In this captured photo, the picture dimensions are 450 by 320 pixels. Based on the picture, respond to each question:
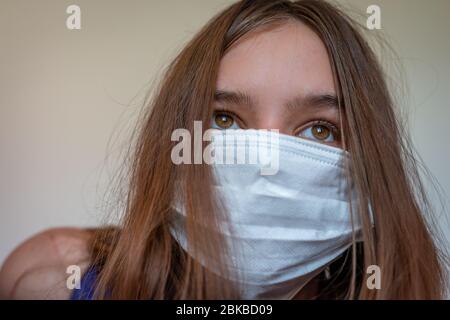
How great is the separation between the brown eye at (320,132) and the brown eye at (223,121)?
0.32 feet

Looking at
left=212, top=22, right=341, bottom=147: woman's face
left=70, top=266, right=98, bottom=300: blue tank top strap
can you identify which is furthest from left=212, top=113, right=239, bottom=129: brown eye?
left=70, top=266, right=98, bottom=300: blue tank top strap

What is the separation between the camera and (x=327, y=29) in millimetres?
634

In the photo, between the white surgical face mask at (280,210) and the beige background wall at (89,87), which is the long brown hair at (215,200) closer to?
the white surgical face mask at (280,210)

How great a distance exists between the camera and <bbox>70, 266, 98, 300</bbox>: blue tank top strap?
599 mm

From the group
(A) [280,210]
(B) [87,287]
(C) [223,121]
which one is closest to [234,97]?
(C) [223,121]

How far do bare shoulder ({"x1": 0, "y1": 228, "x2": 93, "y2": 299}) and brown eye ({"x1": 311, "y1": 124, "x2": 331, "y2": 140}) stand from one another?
1.14 feet

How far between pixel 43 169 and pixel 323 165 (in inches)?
19.7

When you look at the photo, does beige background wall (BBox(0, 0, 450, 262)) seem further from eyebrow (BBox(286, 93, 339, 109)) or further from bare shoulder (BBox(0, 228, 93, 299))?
eyebrow (BBox(286, 93, 339, 109))

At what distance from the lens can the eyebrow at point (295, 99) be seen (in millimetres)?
578

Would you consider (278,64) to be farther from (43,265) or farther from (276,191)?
(43,265)

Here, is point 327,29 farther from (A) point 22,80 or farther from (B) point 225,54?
(A) point 22,80
